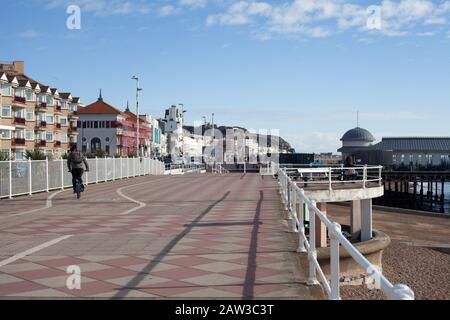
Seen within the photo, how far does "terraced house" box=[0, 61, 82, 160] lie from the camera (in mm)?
62094

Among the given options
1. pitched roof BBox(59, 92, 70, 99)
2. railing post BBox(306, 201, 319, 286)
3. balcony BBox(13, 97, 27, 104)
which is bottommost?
railing post BBox(306, 201, 319, 286)

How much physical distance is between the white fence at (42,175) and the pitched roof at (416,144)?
6730 centimetres

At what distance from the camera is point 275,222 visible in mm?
10406

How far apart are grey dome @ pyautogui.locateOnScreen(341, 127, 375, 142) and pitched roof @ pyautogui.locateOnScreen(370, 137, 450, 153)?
9.36m

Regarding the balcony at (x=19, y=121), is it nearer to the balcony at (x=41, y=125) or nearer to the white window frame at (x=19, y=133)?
the white window frame at (x=19, y=133)

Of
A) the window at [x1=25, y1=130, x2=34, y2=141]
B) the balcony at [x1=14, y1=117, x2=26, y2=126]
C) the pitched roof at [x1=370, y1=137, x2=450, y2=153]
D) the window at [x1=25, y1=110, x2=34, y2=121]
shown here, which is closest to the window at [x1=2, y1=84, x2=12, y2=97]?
the balcony at [x1=14, y1=117, x2=26, y2=126]

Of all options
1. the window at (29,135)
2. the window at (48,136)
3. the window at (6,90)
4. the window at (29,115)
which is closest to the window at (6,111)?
the window at (6,90)

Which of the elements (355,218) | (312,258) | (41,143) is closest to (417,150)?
(41,143)

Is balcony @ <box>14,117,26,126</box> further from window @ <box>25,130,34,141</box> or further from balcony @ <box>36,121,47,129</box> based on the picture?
balcony @ <box>36,121,47,129</box>

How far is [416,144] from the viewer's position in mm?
90750

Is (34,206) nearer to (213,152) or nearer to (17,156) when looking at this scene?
(17,156)

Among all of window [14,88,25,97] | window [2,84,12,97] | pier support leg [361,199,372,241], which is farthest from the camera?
window [14,88,25,97]

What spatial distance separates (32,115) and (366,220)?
57339 millimetres
